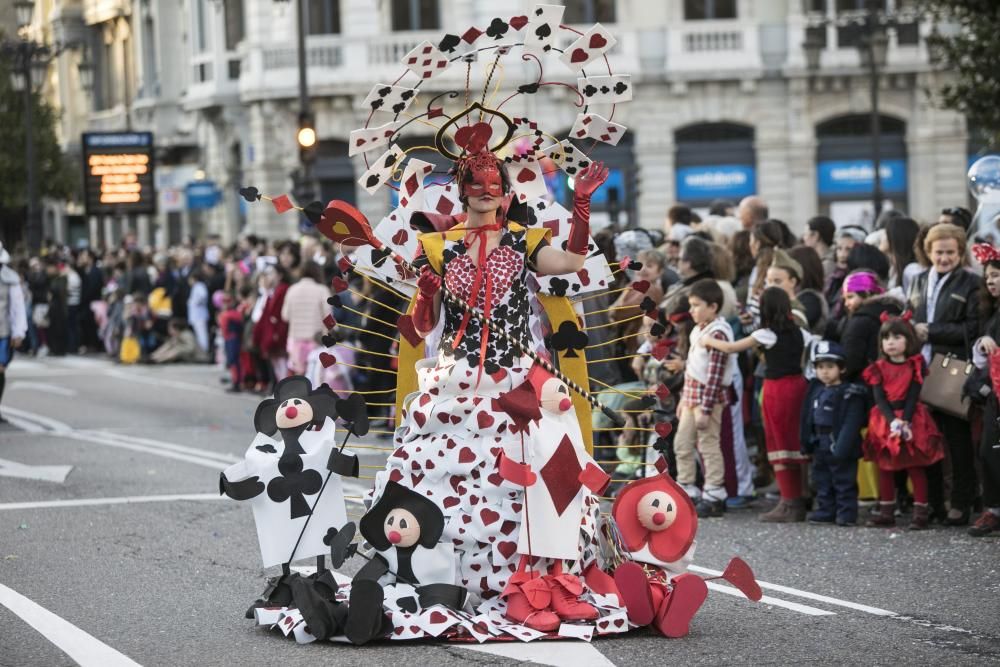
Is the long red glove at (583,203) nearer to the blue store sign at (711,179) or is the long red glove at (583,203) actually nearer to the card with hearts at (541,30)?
the card with hearts at (541,30)

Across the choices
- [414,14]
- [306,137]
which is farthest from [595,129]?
[414,14]

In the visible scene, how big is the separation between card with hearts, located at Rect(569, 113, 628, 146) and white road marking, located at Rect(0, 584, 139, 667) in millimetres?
2971

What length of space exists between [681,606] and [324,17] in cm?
3038

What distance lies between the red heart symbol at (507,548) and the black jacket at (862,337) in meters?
3.87

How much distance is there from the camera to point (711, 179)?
36.6m

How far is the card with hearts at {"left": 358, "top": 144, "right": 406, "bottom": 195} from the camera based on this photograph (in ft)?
26.8

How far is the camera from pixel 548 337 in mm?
8062

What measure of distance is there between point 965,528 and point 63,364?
63.9 ft

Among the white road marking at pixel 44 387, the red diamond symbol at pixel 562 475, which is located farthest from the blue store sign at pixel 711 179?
the red diamond symbol at pixel 562 475

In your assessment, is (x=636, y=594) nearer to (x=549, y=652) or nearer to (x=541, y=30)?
(x=549, y=652)

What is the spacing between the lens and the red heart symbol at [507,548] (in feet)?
24.6

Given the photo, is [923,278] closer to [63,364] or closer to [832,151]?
[63,364]

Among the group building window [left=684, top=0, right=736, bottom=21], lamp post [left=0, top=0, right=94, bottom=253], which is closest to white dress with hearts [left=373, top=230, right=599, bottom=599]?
lamp post [left=0, top=0, right=94, bottom=253]

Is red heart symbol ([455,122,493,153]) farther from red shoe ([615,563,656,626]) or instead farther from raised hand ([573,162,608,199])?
red shoe ([615,563,656,626])
